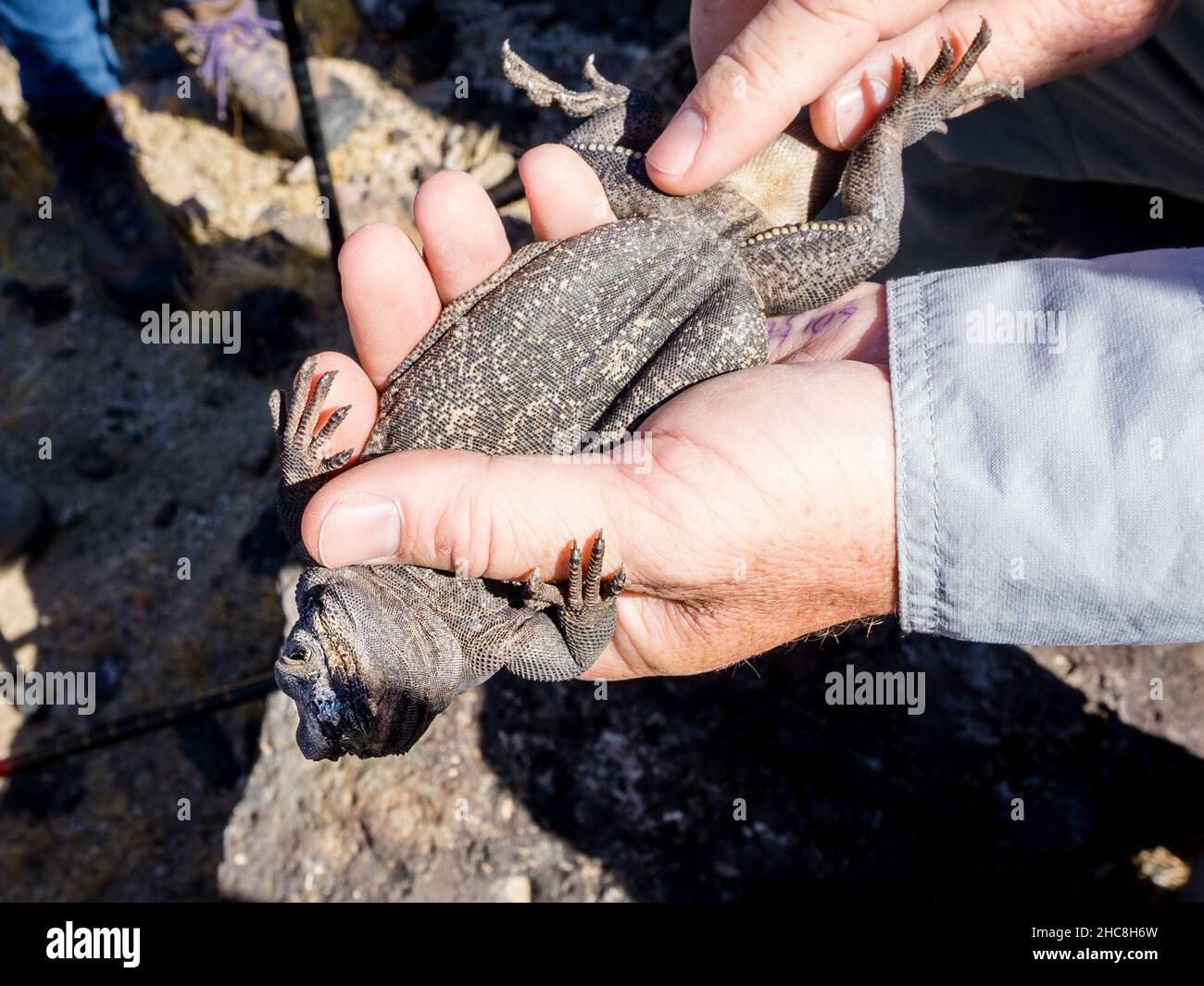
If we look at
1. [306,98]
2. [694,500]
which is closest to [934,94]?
[694,500]

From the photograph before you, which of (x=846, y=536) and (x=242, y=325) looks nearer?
(x=846, y=536)

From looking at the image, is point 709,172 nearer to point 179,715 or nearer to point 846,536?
point 846,536

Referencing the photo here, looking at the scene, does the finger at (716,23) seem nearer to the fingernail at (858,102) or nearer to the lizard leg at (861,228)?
the fingernail at (858,102)

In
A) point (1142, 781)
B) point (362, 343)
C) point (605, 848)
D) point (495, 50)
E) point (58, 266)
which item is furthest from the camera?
point (495, 50)

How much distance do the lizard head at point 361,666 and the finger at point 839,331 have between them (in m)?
1.88

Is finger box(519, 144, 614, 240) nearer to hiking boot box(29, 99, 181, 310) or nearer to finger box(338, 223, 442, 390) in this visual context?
finger box(338, 223, 442, 390)

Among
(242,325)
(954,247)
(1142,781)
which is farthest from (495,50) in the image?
(1142,781)

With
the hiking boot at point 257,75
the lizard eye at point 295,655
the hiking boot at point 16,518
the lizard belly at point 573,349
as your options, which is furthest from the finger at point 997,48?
the hiking boot at point 16,518

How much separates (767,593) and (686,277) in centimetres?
139

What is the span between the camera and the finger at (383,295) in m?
3.25

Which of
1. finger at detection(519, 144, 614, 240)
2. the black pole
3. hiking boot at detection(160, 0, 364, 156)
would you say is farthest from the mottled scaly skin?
hiking boot at detection(160, 0, 364, 156)

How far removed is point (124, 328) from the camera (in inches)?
277

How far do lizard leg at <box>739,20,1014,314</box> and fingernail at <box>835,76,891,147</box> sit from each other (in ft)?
0.22

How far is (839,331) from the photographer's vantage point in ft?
12.2
